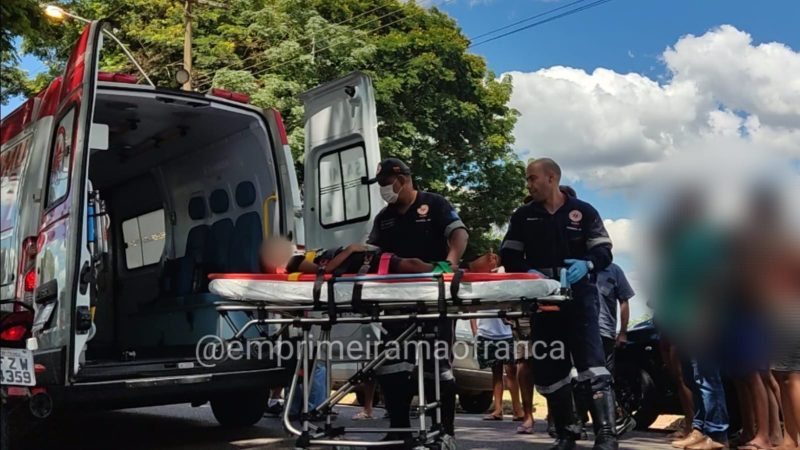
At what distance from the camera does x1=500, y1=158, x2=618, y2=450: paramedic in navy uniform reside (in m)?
4.54

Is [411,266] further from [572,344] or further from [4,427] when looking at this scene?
[4,427]

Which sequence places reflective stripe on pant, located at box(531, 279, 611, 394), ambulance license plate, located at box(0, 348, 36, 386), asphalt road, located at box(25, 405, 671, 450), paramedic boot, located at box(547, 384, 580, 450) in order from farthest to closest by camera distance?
asphalt road, located at box(25, 405, 671, 450) → paramedic boot, located at box(547, 384, 580, 450) → reflective stripe on pant, located at box(531, 279, 611, 394) → ambulance license plate, located at box(0, 348, 36, 386)

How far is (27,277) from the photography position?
4797mm

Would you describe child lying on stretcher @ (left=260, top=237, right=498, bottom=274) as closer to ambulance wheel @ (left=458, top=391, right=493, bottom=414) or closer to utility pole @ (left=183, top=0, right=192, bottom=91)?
ambulance wheel @ (left=458, top=391, right=493, bottom=414)

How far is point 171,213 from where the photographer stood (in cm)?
739

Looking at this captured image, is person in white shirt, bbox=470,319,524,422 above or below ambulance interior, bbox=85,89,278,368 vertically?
below

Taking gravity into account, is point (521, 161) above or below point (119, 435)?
above

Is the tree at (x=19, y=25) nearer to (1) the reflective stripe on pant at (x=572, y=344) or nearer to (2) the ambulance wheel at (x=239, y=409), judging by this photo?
(2) the ambulance wheel at (x=239, y=409)

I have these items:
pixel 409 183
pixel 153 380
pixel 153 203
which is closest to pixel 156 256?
pixel 153 203

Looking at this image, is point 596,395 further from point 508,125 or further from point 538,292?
point 508,125

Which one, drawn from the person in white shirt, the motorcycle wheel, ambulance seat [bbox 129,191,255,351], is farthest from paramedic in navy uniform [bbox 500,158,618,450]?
the person in white shirt

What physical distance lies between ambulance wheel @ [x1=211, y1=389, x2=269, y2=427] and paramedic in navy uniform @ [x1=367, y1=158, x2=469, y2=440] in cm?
210

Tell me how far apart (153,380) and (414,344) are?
173cm

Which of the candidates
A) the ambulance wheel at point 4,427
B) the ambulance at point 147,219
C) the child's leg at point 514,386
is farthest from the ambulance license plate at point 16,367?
the child's leg at point 514,386
